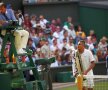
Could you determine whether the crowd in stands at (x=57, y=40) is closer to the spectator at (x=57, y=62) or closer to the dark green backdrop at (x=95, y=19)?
the spectator at (x=57, y=62)

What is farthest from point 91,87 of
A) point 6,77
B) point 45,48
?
point 45,48

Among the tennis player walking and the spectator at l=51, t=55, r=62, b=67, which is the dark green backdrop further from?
the tennis player walking

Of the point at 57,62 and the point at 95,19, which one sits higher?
the point at 95,19

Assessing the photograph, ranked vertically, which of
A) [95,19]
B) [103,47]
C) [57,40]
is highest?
[95,19]

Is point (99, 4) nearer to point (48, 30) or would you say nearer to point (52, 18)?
point (52, 18)

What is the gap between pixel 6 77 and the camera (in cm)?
1023

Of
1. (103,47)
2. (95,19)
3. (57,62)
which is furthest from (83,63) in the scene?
(95,19)

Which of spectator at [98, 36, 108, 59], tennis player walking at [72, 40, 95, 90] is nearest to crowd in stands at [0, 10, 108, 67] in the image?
spectator at [98, 36, 108, 59]

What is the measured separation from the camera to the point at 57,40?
74.1 feet

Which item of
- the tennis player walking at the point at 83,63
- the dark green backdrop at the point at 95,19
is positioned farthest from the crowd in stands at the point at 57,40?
the tennis player walking at the point at 83,63

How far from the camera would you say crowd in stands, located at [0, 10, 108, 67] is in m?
20.9

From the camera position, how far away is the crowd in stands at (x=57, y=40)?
20859 millimetres

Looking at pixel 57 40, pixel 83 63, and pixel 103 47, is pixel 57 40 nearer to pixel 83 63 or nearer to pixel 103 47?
pixel 103 47

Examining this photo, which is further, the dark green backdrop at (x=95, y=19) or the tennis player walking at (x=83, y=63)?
the dark green backdrop at (x=95, y=19)
